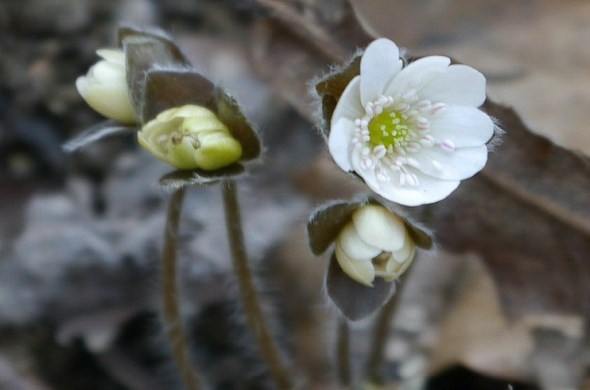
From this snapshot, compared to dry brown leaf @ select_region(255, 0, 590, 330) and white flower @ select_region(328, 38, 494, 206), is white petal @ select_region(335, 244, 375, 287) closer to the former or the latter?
white flower @ select_region(328, 38, 494, 206)

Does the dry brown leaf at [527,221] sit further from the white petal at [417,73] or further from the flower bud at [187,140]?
the flower bud at [187,140]

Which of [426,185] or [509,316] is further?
[509,316]

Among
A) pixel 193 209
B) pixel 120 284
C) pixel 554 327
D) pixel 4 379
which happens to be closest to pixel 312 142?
pixel 193 209

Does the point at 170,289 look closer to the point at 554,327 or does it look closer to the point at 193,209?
the point at 193,209

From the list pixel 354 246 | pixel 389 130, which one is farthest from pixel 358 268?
pixel 389 130

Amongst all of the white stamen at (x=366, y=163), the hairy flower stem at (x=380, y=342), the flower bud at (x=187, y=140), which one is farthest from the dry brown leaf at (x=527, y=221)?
the flower bud at (x=187, y=140)

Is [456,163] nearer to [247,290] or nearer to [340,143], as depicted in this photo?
[340,143]
